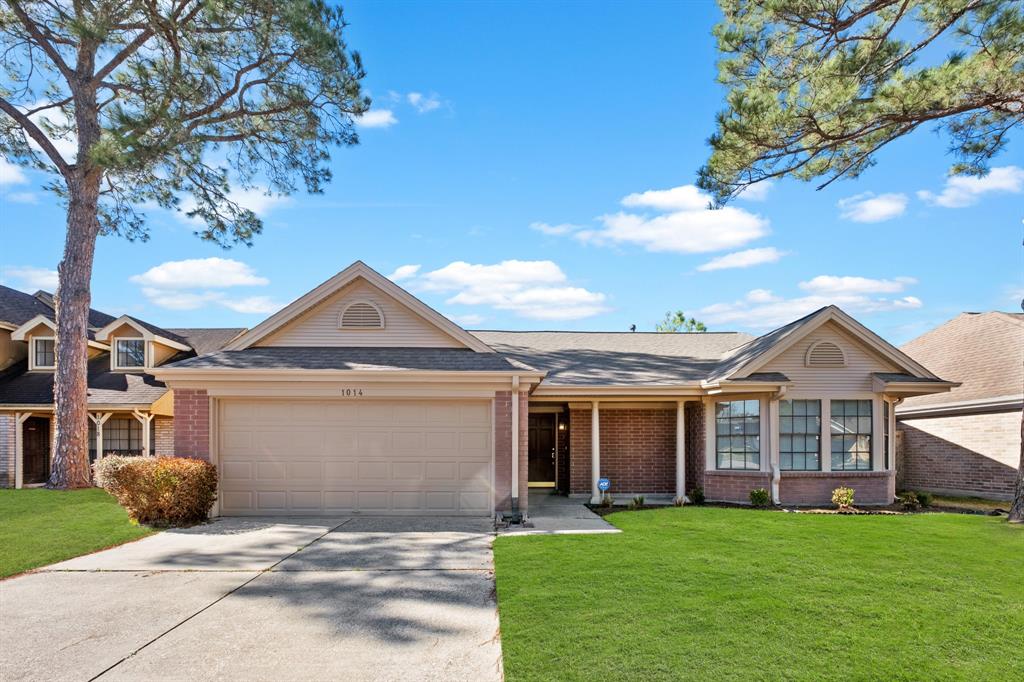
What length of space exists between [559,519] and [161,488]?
700 centimetres

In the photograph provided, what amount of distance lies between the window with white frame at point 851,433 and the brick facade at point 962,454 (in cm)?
418

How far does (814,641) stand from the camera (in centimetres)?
521

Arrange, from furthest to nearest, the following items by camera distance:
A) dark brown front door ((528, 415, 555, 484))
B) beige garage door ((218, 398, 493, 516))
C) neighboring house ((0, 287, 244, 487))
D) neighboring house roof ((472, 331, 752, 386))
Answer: neighboring house ((0, 287, 244, 487)), dark brown front door ((528, 415, 555, 484)), neighboring house roof ((472, 331, 752, 386)), beige garage door ((218, 398, 493, 516))

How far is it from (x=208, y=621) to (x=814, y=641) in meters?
5.58

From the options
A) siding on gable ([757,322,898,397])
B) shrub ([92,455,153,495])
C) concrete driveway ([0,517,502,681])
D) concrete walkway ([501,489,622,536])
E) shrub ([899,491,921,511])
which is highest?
siding on gable ([757,322,898,397])

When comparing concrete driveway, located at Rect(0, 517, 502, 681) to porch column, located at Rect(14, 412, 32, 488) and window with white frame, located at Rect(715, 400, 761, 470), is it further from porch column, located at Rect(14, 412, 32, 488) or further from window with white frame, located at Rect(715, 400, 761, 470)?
porch column, located at Rect(14, 412, 32, 488)

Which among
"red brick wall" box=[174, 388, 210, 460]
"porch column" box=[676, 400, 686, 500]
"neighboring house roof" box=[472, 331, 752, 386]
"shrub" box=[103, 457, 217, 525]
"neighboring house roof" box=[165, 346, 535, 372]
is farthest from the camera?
"neighboring house roof" box=[472, 331, 752, 386]

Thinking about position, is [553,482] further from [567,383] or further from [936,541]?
[936,541]

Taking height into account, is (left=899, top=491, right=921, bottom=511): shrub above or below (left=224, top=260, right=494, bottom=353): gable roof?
below

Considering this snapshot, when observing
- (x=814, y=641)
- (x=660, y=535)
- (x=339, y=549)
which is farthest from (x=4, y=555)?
(x=814, y=641)

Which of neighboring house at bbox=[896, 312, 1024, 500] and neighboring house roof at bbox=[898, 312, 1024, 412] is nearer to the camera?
neighboring house at bbox=[896, 312, 1024, 500]

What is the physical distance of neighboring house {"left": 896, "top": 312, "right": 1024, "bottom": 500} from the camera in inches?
587

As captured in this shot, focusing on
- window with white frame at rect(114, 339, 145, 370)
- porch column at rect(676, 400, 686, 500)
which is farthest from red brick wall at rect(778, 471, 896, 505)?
window with white frame at rect(114, 339, 145, 370)

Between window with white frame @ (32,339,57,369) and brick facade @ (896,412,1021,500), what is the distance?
26749mm
